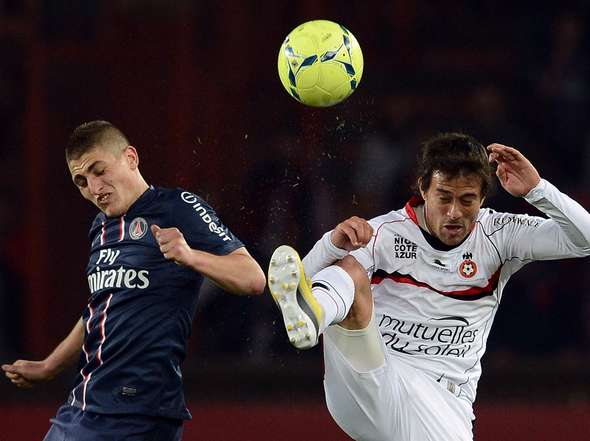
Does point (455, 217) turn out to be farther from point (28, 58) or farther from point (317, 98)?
point (28, 58)

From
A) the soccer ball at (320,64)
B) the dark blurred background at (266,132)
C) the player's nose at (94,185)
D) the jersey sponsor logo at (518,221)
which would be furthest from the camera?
the dark blurred background at (266,132)

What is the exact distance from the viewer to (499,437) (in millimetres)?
7695

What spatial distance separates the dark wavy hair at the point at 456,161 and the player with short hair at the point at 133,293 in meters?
1.02

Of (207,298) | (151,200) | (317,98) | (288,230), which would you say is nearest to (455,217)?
(317,98)

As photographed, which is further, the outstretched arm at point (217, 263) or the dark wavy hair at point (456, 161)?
the dark wavy hair at point (456, 161)

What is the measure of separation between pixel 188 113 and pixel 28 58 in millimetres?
1297

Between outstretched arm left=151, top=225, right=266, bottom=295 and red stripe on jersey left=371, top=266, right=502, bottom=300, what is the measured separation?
933 millimetres

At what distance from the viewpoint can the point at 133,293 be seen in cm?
445

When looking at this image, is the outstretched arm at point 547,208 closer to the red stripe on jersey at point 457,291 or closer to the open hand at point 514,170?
the open hand at point 514,170

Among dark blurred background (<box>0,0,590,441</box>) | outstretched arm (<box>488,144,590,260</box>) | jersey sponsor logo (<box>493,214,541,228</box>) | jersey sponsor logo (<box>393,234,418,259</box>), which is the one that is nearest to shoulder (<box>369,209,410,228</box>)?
jersey sponsor logo (<box>393,234,418,259</box>)

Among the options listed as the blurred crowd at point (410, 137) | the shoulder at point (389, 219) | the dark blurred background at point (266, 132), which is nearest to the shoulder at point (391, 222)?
the shoulder at point (389, 219)

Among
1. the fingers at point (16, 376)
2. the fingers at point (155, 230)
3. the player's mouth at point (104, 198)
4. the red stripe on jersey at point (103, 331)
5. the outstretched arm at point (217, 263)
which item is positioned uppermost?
the player's mouth at point (104, 198)

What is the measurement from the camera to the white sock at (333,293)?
4605 mm

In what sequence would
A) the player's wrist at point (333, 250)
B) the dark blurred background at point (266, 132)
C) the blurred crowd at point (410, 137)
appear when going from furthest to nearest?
the blurred crowd at point (410, 137) → the dark blurred background at point (266, 132) → the player's wrist at point (333, 250)
